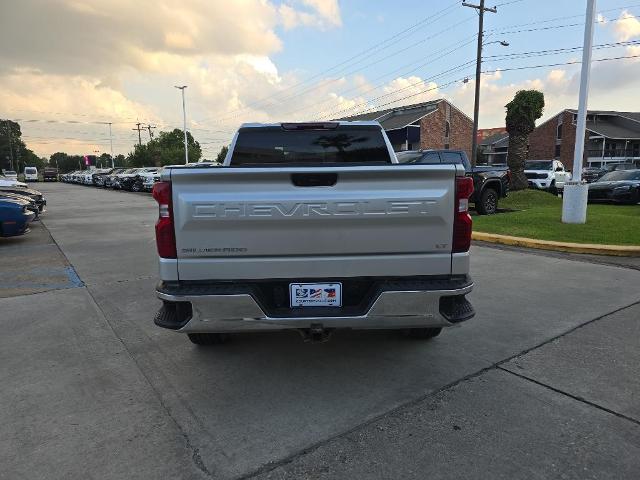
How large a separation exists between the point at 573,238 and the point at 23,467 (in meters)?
9.57

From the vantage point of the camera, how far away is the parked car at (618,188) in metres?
17.2

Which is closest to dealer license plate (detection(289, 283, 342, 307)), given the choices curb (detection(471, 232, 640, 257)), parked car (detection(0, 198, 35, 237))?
curb (detection(471, 232, 640, 257))

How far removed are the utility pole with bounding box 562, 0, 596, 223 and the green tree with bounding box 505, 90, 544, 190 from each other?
742 cm

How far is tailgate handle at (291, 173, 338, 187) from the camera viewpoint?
3.01m

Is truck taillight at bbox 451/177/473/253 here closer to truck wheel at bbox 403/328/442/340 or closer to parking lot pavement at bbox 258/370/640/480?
parking lot pavement at bbox 258/370/640/480

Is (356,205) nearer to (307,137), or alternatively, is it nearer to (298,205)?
(298,205)

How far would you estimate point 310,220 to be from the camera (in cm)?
302

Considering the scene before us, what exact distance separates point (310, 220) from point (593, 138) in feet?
195

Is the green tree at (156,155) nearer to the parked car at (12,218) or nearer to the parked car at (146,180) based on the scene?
the parked car at (146,180)

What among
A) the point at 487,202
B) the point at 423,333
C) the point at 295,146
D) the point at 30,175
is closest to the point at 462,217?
the point at 423,333

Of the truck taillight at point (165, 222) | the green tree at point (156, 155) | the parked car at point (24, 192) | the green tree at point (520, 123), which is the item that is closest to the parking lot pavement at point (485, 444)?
the truck taillight at point (165, 222)

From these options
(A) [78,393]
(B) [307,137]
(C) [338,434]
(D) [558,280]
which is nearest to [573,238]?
(D) [558,280]

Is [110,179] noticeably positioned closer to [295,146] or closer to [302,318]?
[295,146]

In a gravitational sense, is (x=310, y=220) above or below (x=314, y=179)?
below
